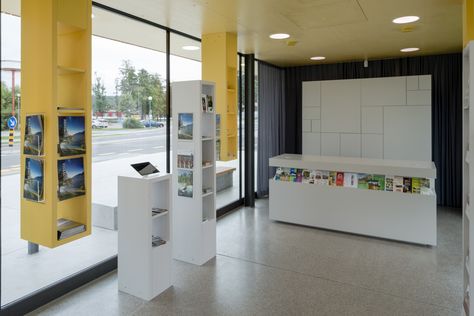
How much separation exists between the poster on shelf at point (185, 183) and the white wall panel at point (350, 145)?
12.3ft

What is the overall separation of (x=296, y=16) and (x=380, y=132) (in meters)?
3.25

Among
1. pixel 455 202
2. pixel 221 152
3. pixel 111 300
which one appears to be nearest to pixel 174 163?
pixel 221 152

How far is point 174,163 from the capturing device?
3.95m

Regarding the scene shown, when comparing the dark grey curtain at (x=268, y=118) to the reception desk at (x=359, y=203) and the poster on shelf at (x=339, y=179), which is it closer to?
the reception desk at (x=359, y=203)

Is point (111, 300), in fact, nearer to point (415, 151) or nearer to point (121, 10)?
point (121, 10)

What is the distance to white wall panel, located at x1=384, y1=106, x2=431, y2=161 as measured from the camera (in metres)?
5.91

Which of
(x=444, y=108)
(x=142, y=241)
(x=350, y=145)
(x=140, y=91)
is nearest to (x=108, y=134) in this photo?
(x=140, y=91)

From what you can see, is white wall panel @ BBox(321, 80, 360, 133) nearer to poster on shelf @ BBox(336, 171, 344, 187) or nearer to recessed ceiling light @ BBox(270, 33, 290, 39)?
poster on shelf @ BBox(336, 171, 344, 187)

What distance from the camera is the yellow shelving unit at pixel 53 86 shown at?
247 centimetres

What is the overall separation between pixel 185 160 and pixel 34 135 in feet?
5.32

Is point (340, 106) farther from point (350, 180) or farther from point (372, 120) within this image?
point (350, 180)

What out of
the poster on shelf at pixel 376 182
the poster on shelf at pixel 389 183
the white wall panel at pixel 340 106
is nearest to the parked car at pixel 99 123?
the poster on shelf at pixel 376 182

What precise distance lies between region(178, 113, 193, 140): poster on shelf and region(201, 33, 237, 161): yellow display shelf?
1.05 metres

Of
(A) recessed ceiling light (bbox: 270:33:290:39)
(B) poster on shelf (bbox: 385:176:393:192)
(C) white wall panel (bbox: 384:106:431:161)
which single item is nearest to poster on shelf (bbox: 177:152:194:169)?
(A) recessed ceiling light (bbox: 270:33:290:39)
